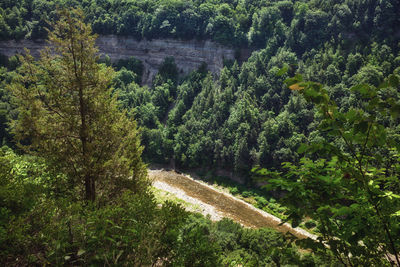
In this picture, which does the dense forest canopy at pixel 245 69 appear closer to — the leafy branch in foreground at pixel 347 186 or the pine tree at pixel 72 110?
the pine tree at pixel 72 110

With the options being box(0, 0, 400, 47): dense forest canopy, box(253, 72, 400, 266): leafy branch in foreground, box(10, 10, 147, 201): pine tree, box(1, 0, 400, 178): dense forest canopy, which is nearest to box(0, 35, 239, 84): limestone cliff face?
A: box(0, 0, 400, 47): dense forest canopy

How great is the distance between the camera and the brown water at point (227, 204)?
28.0 meters

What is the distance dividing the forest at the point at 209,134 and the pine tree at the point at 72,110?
7 cm

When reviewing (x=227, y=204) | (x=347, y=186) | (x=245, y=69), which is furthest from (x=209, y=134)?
(x=347, y=186)

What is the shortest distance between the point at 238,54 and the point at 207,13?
13.8 metres

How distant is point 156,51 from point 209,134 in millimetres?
34216

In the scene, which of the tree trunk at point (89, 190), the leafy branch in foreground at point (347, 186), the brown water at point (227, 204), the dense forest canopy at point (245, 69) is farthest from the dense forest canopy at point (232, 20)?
the leafy branch in foreground at point (347, 186)

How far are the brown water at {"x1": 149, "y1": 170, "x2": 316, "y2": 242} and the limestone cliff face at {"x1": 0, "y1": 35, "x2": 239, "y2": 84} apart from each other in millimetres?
29347

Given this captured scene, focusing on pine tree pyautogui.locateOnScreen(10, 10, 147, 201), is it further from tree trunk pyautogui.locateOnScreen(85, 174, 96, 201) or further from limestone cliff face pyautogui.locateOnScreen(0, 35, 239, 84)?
limestone cliff face pyautogui.locateOnScreen(0, 35, 239, 84)

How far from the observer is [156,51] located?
6438cm

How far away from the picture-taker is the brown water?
92.0 ft

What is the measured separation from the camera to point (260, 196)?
34.2 metres

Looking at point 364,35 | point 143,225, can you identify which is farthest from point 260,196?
point 364,35

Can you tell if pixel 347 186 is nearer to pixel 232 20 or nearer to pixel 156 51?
pixel 232 20
